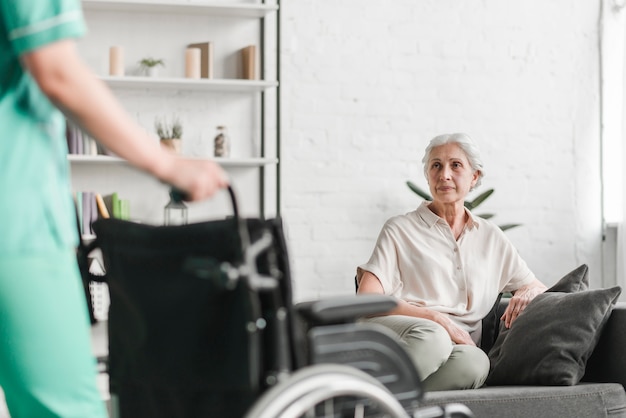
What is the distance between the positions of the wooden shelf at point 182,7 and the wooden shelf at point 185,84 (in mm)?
341

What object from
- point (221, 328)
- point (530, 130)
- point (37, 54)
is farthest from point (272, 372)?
point (530, 130)

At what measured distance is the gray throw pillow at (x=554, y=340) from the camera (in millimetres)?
2744

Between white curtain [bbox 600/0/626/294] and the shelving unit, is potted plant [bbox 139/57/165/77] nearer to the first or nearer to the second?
the shelving unit

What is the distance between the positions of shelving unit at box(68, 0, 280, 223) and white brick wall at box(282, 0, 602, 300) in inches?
4.2

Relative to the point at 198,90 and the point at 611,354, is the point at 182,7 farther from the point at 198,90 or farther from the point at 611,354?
the point at 611,354

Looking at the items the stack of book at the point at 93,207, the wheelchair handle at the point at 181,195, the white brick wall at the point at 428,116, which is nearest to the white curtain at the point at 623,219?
the white brick wall at the point at 428,116

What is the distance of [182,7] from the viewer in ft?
14.6

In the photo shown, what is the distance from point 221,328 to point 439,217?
6.22 ft

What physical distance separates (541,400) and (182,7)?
8.62 ft

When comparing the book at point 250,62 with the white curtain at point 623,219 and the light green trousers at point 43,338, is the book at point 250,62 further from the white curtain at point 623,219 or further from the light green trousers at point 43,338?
the light green trousers at point 43,338

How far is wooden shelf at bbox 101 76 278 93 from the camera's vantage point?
4.35 m

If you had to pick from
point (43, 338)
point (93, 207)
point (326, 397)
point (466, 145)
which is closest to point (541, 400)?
point (466, 145)

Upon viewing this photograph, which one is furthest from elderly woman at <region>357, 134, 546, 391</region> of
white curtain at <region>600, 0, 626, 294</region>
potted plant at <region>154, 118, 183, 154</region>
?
white curtain at <region>600, 0, 626, 294</region>

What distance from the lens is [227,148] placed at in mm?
4500
